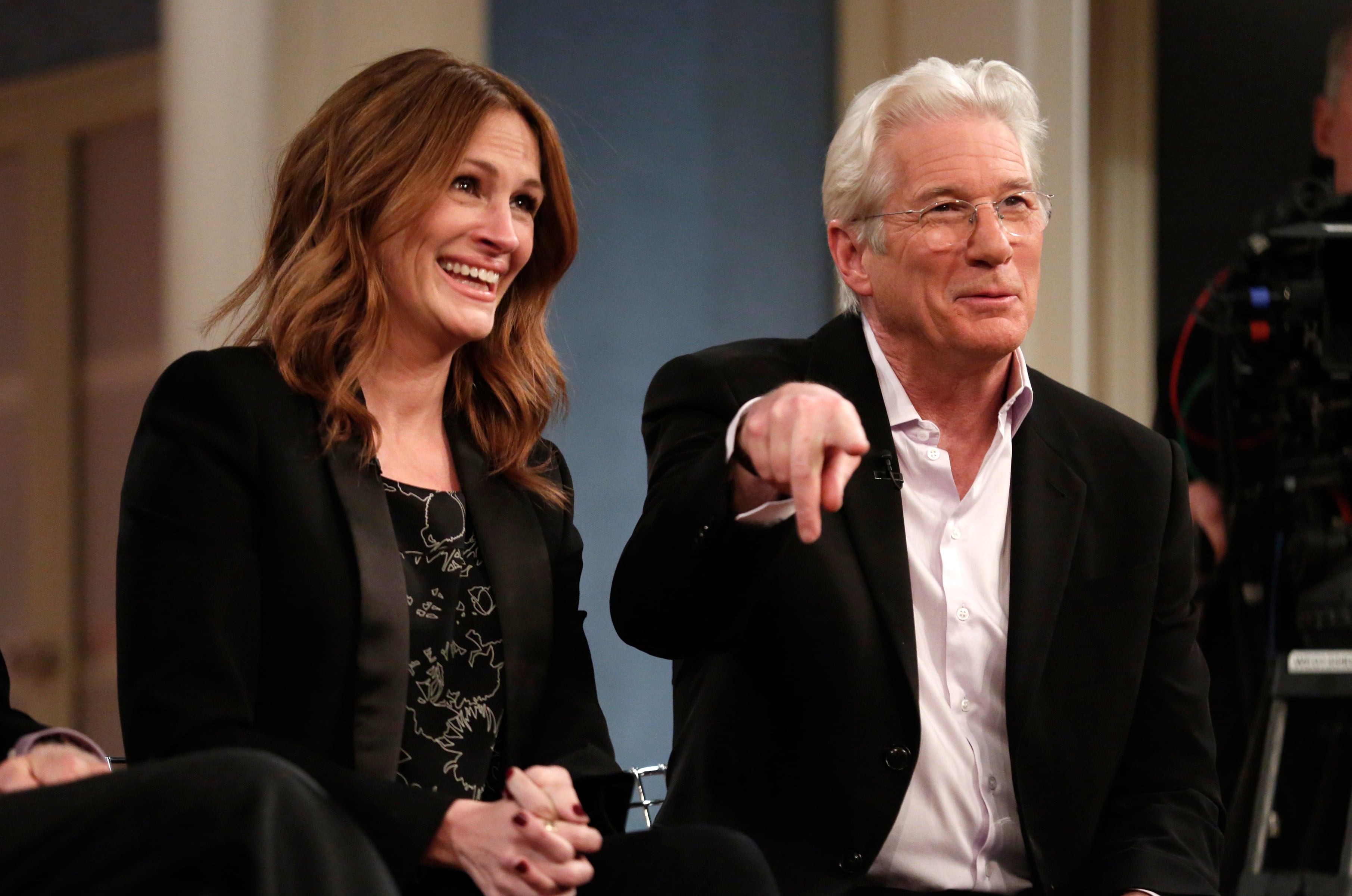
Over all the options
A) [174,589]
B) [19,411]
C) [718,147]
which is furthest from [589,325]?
[19,411]

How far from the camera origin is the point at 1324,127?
3.15m

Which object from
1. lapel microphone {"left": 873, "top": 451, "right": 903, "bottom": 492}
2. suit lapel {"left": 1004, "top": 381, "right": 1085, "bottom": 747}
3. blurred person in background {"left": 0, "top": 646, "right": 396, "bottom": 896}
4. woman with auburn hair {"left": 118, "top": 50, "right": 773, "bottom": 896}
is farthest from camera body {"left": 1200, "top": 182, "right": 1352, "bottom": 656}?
blurred person in background {"left": 0, "top": 646, "right": 396, "bottom": 896}

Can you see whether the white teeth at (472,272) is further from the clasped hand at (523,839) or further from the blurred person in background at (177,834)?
the blurred person in background at (177,834)

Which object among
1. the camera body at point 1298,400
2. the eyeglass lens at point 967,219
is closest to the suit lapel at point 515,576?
the eyeglass lens at point 967,219

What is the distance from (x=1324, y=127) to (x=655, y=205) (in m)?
1.35

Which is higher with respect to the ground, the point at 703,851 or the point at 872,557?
the point at 872,557

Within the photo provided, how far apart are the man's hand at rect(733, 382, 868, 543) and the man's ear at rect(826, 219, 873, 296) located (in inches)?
18.7

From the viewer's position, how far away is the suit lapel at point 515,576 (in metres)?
1.55

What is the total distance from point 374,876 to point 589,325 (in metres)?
1.87

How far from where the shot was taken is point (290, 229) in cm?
167

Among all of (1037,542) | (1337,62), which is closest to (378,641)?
(1037,542)

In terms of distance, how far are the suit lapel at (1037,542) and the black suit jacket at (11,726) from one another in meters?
0.93

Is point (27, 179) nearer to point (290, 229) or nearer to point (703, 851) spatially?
point (290, 229)

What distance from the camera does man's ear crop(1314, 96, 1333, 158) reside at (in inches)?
122
